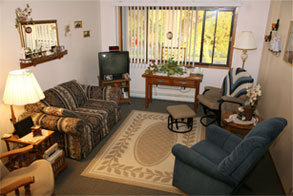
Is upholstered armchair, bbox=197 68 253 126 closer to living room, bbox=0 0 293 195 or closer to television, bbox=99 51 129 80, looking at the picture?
living room, bbox=0 0 293 195

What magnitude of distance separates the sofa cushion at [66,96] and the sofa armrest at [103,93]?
0.50ft

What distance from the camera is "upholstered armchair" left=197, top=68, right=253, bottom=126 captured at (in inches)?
164

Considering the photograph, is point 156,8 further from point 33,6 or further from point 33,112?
point 33,112

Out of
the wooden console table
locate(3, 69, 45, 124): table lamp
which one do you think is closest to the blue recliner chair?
locate(3, 69, 45, 124): table lamp

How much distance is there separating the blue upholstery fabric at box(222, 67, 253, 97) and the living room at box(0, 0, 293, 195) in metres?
0.37

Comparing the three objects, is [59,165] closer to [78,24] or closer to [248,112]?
[248,112]

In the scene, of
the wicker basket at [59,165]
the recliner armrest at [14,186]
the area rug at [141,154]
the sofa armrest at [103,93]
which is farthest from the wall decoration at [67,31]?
the recliner armrest at [14,186]

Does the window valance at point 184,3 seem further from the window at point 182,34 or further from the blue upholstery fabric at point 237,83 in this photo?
the blue upholstery fabric at point 237,83

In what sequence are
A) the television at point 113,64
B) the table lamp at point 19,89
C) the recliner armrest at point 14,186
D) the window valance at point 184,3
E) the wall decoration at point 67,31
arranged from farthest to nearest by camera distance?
1. the television at point 113,64
2. the window valance at point 184,3
3. the wall decoration at point 67,31
4. the table lamp at point 19,89
5. the recliner armrest at point 14,186

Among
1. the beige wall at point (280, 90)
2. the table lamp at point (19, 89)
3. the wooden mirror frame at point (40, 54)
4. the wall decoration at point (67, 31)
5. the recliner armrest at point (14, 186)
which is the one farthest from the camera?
the wall decoration at point (67, 31)

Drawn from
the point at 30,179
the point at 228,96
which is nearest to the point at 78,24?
the point at 228,96

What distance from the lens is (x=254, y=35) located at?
16.3 ft

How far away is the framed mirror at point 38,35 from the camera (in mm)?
3379

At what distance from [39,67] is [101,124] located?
1.32 metres
